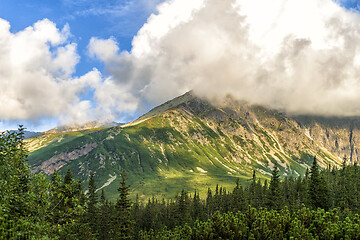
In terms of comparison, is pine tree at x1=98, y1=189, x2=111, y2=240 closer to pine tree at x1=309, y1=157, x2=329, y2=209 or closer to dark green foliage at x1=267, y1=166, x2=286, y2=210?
dark green foliage at x1=267, y1=166, x2=286, y2=210

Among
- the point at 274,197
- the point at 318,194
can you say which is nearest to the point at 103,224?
the point at 274,197

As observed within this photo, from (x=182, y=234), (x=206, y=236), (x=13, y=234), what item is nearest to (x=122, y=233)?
(x=182, y=234)

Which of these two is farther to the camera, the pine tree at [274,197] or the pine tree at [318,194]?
the pine tree at [274,197]

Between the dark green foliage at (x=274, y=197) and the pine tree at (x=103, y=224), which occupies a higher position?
the dark green foliage at (x=274, y=197)

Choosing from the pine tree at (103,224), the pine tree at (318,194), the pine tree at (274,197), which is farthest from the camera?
the pine tree at (103,224)

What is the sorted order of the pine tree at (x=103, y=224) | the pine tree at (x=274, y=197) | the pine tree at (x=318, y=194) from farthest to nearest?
the pine tree at (x=103, y=224), the pine tree at (x=274, y=197), the pine tree at (x=318, y=194)

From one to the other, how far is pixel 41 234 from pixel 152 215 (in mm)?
136914

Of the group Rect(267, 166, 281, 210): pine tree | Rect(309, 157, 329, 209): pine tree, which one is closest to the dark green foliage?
Rect(267, 166, 281, 210): pine tree

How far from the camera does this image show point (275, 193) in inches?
2815

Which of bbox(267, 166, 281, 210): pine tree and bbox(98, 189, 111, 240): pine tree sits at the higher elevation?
bbox(267, 166, 281, 210): pine tree

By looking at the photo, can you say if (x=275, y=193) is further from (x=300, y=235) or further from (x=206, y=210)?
(x=206, y=210)

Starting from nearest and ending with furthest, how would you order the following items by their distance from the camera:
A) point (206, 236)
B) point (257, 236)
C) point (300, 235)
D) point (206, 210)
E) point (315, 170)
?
point (300, 235), point (257, 236), point (206, 236), point (315, 170), point (206, 210)

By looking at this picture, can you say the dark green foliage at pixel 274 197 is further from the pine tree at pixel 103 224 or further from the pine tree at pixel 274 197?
the pine tree at pixel 103 224

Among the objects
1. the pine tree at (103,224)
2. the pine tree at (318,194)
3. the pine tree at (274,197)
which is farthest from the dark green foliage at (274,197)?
the pine tree at (103,224)
